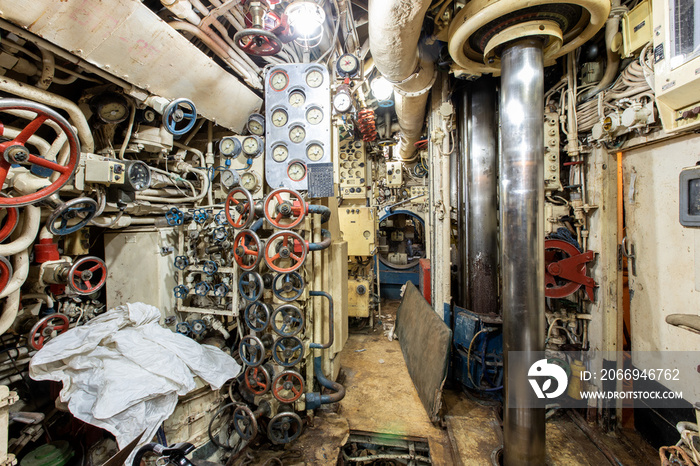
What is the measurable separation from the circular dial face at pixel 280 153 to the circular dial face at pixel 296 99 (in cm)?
46

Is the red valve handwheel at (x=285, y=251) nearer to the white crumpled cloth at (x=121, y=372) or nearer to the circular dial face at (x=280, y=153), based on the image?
the circular dial face at (x=280, y=153)

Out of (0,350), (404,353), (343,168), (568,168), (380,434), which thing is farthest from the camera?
(343,168)

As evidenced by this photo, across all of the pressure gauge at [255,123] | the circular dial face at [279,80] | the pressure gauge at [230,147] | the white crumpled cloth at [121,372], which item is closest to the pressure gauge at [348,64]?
the circular dial face at [279,80]

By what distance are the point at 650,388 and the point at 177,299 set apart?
14.1 feet

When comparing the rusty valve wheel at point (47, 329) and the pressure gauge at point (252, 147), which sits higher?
the pressure gauge at point (252, 147)

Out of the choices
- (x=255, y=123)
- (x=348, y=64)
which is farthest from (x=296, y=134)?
(x=348, y=64)

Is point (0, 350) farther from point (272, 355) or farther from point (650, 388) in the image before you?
point (650, 388)

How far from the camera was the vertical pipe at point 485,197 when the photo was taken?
10.1 feet

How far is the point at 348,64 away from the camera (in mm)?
2955

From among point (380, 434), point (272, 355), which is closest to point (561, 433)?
point (380, 434)

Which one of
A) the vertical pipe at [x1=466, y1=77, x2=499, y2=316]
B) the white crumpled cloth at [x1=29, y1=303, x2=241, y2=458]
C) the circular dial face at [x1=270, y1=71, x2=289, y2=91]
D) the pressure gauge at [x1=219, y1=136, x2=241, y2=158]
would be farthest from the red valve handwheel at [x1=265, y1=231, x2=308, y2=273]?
the vertical pipe at [x1=466, y1=77, x2=499, y2=316]

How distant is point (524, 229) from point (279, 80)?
271 cm

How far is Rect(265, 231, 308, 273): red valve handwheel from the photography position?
248cm

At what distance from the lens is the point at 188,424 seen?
2264 mm
